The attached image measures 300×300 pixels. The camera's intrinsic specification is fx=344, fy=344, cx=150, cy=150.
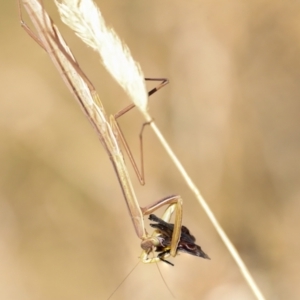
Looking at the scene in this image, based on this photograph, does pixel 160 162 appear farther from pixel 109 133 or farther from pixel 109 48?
pixel 109 48

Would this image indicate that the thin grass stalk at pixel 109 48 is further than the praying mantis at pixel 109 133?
No

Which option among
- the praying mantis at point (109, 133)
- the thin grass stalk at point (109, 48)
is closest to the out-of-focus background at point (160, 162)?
the praying mantis at point (109, 133)

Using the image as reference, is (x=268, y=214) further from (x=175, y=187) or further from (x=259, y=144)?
(x=175, y=187)

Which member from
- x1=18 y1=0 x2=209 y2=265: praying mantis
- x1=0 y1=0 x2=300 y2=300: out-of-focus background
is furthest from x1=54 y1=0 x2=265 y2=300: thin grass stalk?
x1=0 y1=0 x2=300 y2=300: out-of-focus background

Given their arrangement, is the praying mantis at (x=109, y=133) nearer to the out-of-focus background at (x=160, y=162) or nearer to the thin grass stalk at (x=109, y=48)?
the thin grass stalk at (x=109, y=48)

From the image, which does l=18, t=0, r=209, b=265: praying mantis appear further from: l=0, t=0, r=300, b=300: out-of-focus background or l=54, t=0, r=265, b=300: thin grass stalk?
l=0, t=0, r=300, b=300: out-of-focus background
